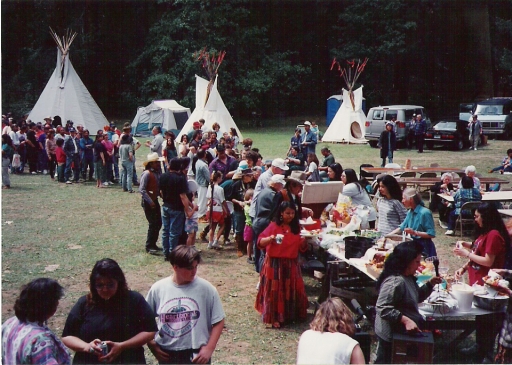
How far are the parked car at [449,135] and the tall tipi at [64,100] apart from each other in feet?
49.4

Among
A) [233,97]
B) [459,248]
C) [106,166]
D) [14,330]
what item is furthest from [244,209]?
[233,97]

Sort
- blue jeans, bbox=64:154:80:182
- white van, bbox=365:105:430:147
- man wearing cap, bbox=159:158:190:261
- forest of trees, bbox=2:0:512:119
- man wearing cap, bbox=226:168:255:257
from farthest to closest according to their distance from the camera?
→ forest of trees, bbox=2:0:512:119, white van, bbox=365:105:430:147, blue jeans, bbox=64:154:80:182, man wearing cap, bbox=226:168:255:257, man wearing cap, bbox=159:158:190:261

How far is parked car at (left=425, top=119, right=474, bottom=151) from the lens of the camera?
24625 millimetres

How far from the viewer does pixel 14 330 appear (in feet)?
11.4

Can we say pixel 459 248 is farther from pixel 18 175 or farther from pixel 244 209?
pixel 18 175

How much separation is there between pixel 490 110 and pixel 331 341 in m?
27.5

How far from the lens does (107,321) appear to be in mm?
3836

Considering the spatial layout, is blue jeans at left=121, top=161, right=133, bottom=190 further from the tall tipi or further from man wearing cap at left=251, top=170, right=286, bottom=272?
the tall tipi

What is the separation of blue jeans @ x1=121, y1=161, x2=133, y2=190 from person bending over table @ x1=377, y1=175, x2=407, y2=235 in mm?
9256

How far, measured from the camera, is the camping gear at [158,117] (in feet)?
97.7

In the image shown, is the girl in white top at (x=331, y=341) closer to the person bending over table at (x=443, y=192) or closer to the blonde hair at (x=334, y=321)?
the blonde hair at (x=334, y=321)

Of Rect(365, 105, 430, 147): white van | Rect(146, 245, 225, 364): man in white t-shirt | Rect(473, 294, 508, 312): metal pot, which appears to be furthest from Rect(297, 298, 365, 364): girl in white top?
Rect(365, 105, 430, 147): white van

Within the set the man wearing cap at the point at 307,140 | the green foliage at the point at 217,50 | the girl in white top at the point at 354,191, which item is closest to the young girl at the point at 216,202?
the girl in white top at the point at 354,191

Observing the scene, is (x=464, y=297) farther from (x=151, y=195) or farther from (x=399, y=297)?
(x=151, y=195)
